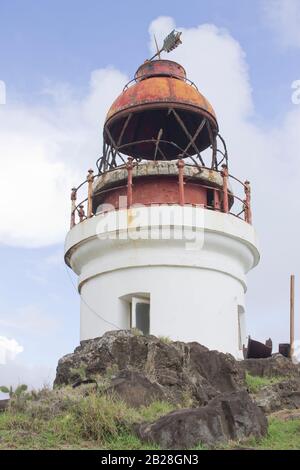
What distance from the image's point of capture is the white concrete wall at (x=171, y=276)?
16.7 m

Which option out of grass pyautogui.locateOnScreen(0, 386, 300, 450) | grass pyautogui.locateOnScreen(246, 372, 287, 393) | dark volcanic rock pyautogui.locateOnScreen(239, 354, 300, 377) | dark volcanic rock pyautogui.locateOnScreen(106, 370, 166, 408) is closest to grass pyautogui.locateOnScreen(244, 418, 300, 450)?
grass pyautogui.locateOnScreen(0, 386, 300, 450)

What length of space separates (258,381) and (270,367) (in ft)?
2.98

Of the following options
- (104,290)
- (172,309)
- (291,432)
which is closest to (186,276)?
(172,309)

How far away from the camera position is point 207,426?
10352 mm

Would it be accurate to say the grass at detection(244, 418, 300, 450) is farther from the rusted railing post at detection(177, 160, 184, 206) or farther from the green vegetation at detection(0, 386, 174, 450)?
the rusted railing post at detection(177, 160, 184, 206)

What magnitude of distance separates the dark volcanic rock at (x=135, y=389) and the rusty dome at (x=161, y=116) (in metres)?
7.42

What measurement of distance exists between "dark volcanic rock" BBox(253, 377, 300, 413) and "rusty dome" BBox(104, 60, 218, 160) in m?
6.46

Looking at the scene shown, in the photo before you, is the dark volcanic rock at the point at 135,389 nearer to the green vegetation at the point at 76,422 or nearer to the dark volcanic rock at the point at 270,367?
the green vegetation at the point at 76,422

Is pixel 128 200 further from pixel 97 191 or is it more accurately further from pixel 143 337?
pixel 143 337

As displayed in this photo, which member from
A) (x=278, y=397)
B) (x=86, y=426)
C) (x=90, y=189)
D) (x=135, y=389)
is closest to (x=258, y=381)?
(x=278, y=397)

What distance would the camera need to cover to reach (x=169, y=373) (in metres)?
13.8

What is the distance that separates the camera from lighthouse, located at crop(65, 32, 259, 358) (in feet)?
55.1

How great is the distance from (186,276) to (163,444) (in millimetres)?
7148

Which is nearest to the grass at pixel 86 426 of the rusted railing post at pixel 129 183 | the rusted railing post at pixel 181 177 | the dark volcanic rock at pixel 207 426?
the dark volcanic rock at pixel 207 426
